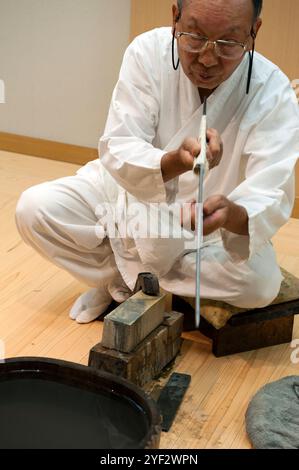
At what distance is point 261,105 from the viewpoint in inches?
90.2

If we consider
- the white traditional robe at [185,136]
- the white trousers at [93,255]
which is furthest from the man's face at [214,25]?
the white trousers at [93,255]

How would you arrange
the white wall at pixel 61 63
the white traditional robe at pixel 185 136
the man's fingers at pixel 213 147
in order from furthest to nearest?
the white wall at pixel 61 63, the white traditional robe at pixel 185 136, the man's fingers at pixel 213 147

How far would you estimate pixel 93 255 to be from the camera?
8.20 ft

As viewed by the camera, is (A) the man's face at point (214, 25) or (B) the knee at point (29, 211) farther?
(B) the knee at point (29, 211)

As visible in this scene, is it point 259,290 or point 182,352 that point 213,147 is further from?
point 182,352

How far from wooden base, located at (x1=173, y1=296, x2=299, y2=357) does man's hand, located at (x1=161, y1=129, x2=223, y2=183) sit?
0.53 meters

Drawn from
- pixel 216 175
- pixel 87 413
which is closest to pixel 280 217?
pixel 216 175

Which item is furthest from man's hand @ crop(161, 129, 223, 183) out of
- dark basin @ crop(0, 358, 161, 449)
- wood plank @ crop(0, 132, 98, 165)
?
wood plank @ crop(0, 132, 98, 165)

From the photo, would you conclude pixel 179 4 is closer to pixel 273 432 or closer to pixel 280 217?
pixel 280 217

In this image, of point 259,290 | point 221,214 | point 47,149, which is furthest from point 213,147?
point 47,149

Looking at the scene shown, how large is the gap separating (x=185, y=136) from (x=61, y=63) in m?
1.64

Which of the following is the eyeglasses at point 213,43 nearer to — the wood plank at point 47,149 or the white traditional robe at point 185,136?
the white traditional robe at point 185,136

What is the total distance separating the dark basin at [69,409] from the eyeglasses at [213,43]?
87cm

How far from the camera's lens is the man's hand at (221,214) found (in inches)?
78.6
